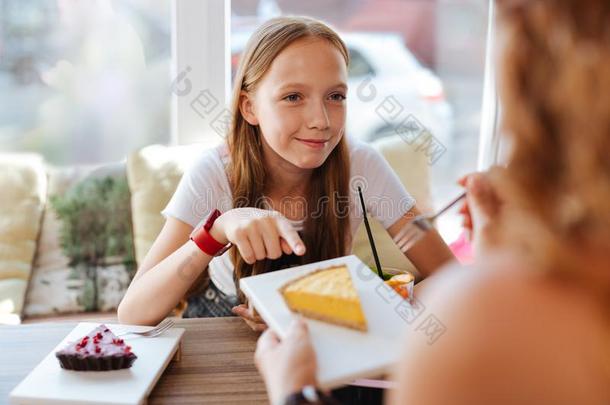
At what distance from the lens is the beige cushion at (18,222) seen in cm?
218

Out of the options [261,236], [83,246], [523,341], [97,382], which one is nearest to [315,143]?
[261,236]

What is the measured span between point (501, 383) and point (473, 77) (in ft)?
8.66

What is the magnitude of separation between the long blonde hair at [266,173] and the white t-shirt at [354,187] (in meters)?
Result: 0.03

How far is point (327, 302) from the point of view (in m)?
1.04

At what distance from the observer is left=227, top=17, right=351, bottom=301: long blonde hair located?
5.37 ft

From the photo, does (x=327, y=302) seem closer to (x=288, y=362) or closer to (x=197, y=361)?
(x=288, y=362)

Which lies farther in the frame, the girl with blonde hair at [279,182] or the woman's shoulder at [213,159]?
the woman's shoulder at [213,159]

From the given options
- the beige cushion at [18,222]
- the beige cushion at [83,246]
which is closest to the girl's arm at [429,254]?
the beige cushion at [83,246]

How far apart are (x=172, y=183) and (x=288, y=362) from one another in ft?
4.96

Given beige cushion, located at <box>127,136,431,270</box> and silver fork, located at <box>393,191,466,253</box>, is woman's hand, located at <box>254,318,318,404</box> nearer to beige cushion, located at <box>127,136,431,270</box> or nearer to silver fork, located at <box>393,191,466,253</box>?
silver fork, located at <box>393,191,466,253</box>

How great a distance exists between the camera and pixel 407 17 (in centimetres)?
345

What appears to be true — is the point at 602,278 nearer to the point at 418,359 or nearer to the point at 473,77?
the point at 418,359

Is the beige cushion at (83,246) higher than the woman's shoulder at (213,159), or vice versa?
the woman's shoulder at (213,159)

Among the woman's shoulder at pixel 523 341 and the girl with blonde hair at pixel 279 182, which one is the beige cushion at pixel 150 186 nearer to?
the girl with blonde hair at pixel 279 182
